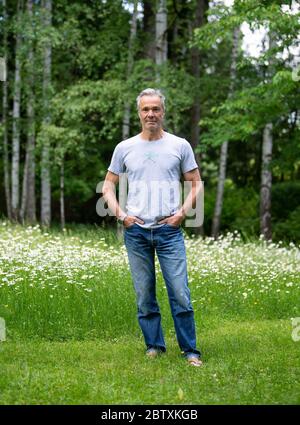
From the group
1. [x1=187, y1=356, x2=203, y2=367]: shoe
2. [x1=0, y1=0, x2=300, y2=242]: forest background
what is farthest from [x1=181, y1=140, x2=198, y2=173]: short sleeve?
[x1=0, y1=0, x2=300, y2=242]: forest background

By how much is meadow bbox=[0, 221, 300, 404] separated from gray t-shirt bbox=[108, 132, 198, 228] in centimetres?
126

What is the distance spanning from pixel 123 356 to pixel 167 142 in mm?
1877

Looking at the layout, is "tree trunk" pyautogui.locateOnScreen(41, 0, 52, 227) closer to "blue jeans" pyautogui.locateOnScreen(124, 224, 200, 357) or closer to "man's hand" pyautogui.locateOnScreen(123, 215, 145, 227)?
"blue jeans" pyautogui.locateOnScreen(124, 224, 200, 357)

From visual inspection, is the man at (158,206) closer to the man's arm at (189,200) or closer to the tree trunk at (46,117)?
the man's arm at (189,200)

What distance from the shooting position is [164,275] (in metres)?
6.16

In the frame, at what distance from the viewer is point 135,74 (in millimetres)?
17406

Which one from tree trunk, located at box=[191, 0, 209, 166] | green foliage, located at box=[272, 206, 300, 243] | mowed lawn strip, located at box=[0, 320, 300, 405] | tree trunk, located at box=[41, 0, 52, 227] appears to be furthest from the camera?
tree trunk, located at box=[191, 0, 209, 166]

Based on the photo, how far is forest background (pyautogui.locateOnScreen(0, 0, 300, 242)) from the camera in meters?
14.6

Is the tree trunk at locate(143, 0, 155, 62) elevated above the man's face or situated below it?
above

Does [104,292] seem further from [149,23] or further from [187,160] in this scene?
[149,23]

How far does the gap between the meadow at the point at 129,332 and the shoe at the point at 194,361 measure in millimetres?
64

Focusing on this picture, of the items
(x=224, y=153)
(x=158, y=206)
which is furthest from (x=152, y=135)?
(x=224, y=153)

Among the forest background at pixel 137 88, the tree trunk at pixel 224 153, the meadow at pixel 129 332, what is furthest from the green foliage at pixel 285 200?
the meadow at pixel 129 332

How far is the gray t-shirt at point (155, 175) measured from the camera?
19.9 ft
